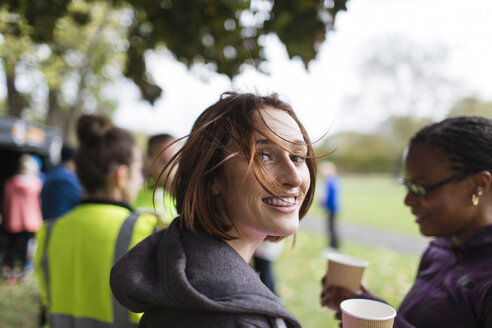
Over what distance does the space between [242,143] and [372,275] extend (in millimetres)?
6225

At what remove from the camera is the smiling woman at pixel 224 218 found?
935 millimetres

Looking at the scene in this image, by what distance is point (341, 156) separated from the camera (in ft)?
187

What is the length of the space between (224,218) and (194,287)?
29cm

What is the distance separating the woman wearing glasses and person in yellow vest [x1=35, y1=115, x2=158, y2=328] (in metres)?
1.11

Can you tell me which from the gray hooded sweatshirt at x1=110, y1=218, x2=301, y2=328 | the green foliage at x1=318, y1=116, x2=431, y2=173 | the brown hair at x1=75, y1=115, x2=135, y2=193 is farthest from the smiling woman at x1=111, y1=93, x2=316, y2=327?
the green foliage at x1=318, y1=116, x2=431, y2=173

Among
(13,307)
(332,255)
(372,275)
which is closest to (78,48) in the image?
(13,307)

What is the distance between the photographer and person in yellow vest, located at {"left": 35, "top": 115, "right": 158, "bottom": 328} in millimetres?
1888

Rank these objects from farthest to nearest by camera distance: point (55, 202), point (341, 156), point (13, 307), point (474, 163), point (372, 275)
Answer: point (341, 156)
point (372, 275)
point (13, 307)
point (55, 202)
point (474, 163)

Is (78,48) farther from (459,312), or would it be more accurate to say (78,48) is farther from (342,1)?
(459,312)

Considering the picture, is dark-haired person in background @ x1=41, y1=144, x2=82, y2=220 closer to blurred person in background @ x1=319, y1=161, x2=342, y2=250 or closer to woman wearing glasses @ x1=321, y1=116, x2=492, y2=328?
woman wearing glasses @ x1=321, y1=116, x2=492, y2=328

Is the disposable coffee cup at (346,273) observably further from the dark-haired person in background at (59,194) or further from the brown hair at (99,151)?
the dark-haired person in background at (59,194)

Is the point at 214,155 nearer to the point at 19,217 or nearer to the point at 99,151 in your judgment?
the point at 99,151

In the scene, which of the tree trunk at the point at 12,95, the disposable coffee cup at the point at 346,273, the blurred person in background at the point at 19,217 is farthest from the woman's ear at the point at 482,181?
the tree trunk at the point at 12,95

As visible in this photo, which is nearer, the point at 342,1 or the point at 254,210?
the point at 254,210
